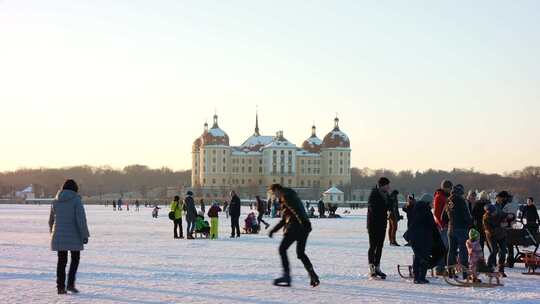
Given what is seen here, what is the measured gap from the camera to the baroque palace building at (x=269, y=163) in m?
130

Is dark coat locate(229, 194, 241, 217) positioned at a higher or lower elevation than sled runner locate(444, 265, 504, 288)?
higher

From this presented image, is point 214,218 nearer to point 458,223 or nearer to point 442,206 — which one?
point 442,206

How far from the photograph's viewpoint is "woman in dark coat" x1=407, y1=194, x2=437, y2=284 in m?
10.9

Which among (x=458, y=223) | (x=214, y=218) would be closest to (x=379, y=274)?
(x=458, y=223)

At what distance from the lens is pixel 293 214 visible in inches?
407

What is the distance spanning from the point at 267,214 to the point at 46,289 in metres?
28.4

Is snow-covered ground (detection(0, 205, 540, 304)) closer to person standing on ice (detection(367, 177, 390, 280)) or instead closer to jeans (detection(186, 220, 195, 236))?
person standing on ice (detection(367, 177, 390, 280))

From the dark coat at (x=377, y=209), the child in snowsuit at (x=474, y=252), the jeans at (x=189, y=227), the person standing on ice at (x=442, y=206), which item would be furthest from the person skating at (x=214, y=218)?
the child in snowsuit at (x=474, y=252)

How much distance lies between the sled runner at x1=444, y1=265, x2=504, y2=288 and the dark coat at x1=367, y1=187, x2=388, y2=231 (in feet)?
3.68

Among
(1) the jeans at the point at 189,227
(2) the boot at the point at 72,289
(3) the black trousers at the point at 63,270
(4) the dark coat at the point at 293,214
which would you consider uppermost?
(4) the dark coat at the point at 293,214

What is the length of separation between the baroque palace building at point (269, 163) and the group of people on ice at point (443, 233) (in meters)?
115

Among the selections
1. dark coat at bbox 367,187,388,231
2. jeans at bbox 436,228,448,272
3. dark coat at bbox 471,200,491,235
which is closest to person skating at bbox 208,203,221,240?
dark coat at bbox 471,200,491,235

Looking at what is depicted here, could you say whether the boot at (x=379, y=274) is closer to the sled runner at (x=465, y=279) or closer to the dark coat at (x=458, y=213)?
the sled runner at (x=465, y=279)

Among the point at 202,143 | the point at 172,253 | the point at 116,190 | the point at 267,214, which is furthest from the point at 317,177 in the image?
the point at 172,253
